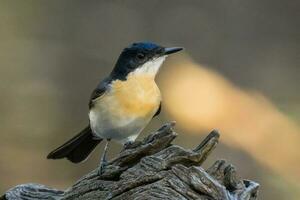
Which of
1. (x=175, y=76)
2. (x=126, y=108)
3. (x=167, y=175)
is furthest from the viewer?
(x=175, y=76)

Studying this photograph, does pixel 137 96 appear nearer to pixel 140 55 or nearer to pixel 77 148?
pixel 140 55

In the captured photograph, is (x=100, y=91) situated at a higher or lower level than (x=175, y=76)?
lower

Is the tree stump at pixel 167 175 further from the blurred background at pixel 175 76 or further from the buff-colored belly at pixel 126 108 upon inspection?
the blurred background at pixel 175 76

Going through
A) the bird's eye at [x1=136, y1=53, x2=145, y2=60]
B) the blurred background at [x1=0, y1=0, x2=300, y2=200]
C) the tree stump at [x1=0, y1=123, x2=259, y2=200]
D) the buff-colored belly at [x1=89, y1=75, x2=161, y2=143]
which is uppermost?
the blurred background at [x1=0, y1=0, x2=300, y2=200]

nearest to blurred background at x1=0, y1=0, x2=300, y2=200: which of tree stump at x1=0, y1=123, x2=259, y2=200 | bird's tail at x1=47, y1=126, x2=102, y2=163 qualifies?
bird's tail at x1=47, y1=126, x2=102, y2=163

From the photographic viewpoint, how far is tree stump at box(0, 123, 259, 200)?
250 cm

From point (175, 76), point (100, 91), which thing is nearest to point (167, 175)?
point (100, 91)

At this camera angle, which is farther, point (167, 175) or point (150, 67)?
point (150, 67)

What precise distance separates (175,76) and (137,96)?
126 inches

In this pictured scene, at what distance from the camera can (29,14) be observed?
6824mm

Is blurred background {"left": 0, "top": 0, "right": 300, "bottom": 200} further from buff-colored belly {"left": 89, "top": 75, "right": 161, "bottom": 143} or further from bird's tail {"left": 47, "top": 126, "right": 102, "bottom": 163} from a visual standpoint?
buff-colored belly {"left": 89, "top": 75, "right": 161, "bottom": 143}

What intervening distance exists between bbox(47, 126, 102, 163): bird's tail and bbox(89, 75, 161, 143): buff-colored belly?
147 mm

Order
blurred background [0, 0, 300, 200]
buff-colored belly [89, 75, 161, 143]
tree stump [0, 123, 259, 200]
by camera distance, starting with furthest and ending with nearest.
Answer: blurred background [0, 0, 300, 200] → buff-colored belly [89, 75, 161, 143] → tree stump [0, 123, 259, 200]

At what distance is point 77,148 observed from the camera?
3.38 metres
